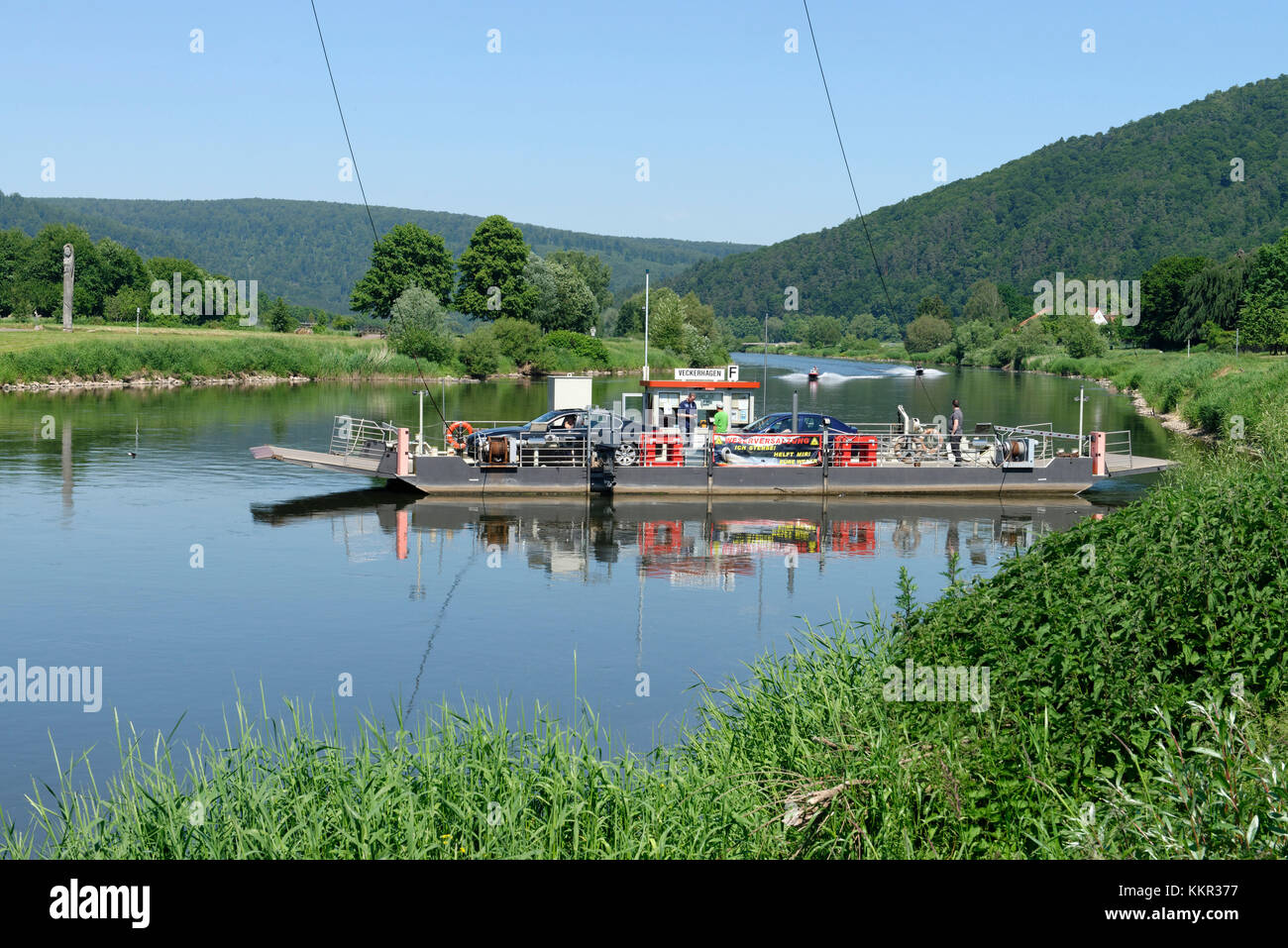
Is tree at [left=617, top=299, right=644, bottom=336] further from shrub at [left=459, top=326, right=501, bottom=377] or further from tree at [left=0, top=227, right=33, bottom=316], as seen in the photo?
tree at [left=0, top=227, right=33, bottom=316]

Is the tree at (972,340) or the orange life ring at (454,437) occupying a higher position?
the tree at (972,340)

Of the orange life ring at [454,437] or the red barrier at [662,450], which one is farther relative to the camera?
the orange life ring at [454,437]

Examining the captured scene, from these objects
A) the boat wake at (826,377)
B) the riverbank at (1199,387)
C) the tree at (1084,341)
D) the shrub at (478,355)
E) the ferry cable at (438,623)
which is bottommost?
the ferry cable at (438,623)

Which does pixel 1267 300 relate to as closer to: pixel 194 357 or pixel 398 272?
pixel 398 272

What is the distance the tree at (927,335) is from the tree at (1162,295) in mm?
43728

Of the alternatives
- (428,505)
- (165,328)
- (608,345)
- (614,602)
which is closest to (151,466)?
(428,505)

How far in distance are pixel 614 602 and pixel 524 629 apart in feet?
8.50

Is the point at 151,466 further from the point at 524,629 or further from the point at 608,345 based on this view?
the point at 608,345

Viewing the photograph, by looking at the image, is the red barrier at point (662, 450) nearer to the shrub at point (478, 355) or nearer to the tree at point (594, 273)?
the shrub at point (478, 355)

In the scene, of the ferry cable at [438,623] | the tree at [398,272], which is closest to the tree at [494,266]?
the tree at [398,272]

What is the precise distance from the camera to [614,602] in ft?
71.2

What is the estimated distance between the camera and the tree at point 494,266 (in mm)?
120625

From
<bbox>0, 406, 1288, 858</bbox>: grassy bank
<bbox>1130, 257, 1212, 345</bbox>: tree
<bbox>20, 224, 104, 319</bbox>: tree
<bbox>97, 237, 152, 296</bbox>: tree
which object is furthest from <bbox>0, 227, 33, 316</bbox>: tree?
<bbox>0, 406, 1288, 858</bbox>: grassy bank
